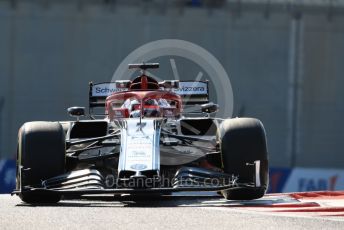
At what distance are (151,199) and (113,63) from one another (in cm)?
3235

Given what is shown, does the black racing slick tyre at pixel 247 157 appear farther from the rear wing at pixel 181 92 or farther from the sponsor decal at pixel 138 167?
the rear wing at pixel 181 92

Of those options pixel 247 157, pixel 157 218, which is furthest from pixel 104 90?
pixel 157 218

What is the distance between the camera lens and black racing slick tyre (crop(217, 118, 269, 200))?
39.4ft

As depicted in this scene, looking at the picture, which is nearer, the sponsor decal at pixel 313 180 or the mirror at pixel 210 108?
the mirror at pixel 210 108

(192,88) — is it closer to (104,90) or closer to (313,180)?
(104,90)

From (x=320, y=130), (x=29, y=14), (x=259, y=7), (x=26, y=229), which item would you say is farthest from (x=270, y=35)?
(x=26, y=229)

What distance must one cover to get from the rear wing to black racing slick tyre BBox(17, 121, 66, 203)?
3.13 meters

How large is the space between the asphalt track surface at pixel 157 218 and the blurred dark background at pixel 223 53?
33.3 meters

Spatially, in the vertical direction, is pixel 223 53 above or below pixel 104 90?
above

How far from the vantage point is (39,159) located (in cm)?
1190

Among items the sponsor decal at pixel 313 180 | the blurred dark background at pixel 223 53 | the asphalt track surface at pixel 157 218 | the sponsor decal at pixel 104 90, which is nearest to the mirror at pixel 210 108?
the sponsor decal at pixel 104 90

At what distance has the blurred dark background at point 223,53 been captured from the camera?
146 feet

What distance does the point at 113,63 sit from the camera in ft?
147

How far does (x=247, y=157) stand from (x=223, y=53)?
3443cm
